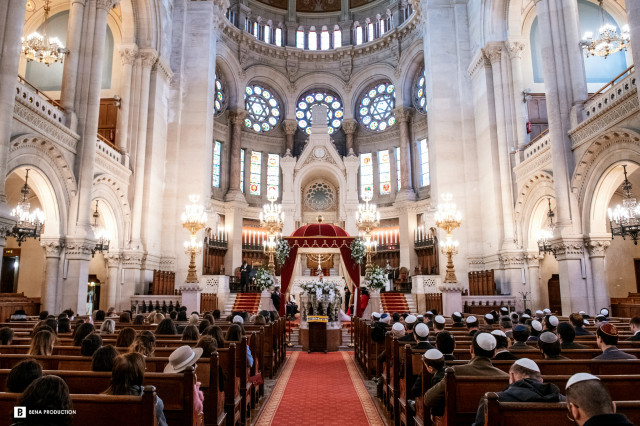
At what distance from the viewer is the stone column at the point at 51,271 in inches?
543

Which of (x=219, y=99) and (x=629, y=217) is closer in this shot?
(x=629, y=217)

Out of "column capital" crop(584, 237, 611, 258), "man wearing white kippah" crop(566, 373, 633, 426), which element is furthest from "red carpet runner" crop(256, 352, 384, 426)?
"column capital" crop(584, 237, 611, 258)

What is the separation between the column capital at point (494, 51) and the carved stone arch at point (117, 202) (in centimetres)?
1679

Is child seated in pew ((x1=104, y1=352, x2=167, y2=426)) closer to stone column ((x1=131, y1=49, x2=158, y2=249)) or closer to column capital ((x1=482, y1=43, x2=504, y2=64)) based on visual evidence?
stone column ((x1=131, y1=49, x2=158, y2=249))

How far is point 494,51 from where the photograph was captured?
19.9 metres

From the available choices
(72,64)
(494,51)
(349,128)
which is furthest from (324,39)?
(72,64)

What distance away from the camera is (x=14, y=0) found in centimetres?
1130

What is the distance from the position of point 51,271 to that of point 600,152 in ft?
54.6

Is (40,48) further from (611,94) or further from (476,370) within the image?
(611,94)

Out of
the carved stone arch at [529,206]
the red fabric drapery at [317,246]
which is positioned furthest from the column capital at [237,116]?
the carved stone arch at [529,206]

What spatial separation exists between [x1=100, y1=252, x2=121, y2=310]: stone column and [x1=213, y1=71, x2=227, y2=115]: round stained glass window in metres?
15.5

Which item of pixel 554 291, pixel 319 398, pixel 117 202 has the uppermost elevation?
pixel 117 202

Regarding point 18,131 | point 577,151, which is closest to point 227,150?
point 18,131

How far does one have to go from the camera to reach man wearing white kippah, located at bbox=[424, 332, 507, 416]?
3.93 metres
